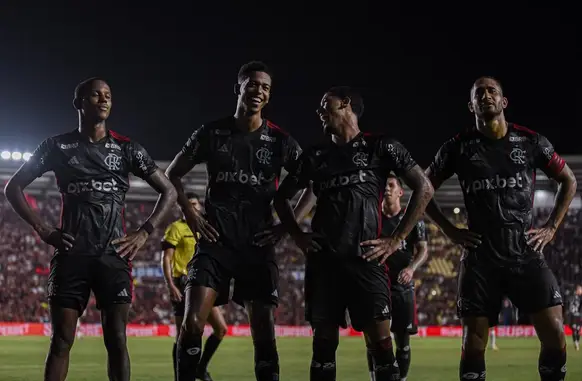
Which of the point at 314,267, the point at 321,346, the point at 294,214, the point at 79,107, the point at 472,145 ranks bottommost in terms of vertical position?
the point at 321,346

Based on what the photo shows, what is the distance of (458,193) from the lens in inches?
1332

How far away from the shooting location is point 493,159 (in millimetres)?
6531

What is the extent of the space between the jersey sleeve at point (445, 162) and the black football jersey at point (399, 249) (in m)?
2.54

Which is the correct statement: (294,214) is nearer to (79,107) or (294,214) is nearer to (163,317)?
(79,107)

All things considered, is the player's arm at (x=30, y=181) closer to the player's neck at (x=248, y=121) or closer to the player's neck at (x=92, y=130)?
the player's neck at (x=92, y=130)

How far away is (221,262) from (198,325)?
1.68ft

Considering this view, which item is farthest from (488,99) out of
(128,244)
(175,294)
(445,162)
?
(175,294)

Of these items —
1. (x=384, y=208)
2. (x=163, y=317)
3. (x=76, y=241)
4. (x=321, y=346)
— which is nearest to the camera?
(x=321, y=346)

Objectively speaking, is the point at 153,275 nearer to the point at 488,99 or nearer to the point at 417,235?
the point at 417,235

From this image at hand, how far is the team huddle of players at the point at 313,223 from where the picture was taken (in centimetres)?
623

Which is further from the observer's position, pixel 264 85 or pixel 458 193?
pixel 458 193

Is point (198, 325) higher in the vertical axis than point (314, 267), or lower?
lower

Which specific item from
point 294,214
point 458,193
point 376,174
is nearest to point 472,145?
point 376,174

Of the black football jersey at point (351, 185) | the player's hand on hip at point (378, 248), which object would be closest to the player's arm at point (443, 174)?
the black football jersey at point (351, 185)
